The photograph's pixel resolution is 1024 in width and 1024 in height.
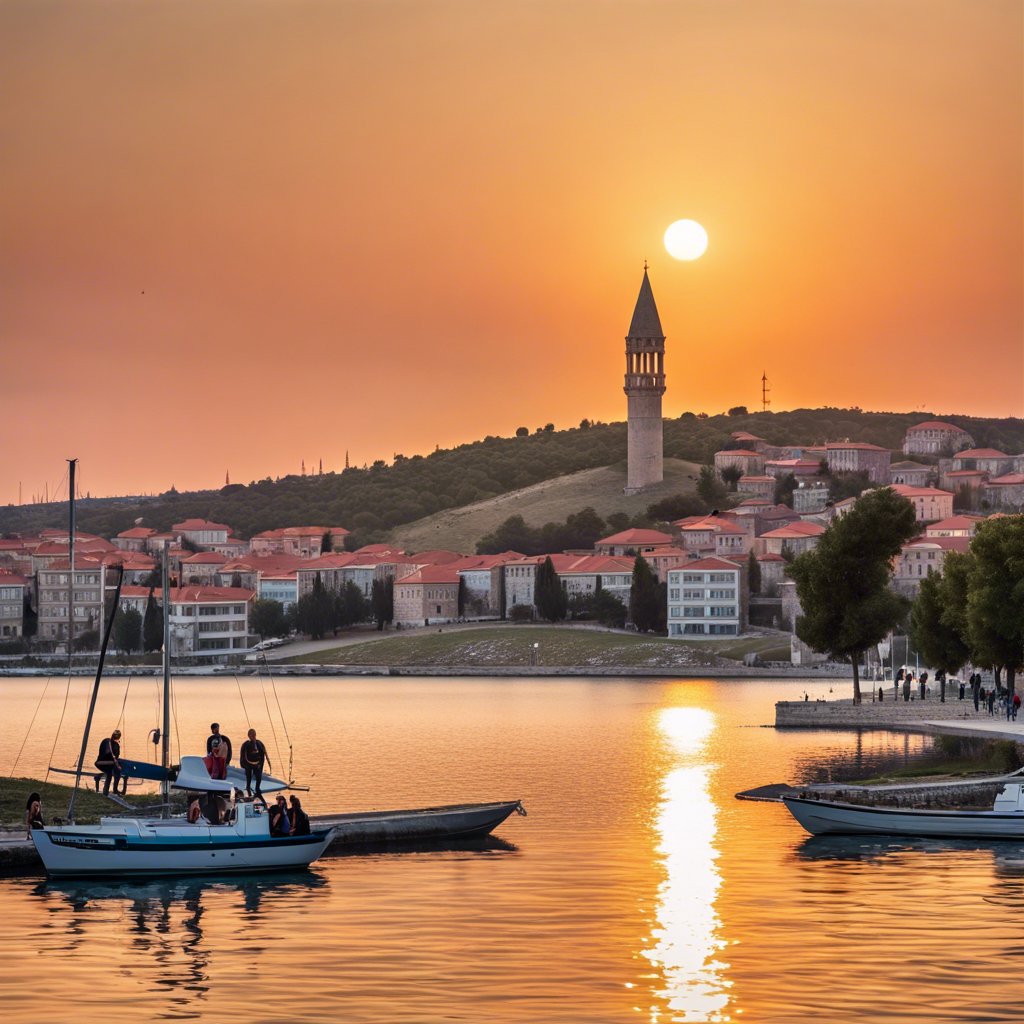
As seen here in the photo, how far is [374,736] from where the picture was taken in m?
74.5

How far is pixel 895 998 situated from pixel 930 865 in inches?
471

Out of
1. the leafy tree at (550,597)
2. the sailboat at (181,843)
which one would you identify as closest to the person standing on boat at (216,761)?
the sailboat at (181,843)

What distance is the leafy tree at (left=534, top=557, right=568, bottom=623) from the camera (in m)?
165

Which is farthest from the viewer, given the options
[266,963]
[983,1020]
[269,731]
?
[269,731]

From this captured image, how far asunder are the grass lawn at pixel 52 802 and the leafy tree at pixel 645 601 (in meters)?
116

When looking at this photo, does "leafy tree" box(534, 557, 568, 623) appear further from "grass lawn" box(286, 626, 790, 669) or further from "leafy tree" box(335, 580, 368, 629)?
"leafy tree" box(335, 580, 368, 629)

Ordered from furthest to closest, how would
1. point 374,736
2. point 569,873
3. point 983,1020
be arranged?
point 374,736, point 569,873, point 983,1020

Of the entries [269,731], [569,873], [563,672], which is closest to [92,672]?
[563,672]

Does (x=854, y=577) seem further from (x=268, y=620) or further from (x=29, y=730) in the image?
(x=268, y=620)

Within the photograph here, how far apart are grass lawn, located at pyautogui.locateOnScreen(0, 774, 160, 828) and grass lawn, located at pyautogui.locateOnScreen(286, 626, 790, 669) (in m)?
99.7

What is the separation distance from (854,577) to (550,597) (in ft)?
286

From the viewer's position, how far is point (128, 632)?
163 metres

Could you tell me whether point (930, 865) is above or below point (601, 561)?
below

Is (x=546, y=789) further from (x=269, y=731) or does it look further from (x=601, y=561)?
(x=601, y=561)
